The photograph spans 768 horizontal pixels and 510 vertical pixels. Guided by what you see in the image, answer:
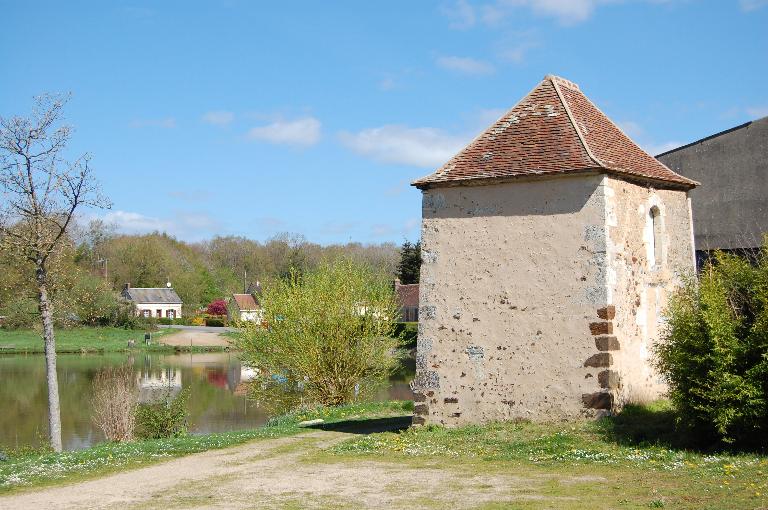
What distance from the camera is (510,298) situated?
12.6 meters

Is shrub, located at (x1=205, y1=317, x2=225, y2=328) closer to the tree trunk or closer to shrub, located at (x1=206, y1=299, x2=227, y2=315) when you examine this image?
shrub, located at (x1=206, y1=299, x2=227, y2=315)

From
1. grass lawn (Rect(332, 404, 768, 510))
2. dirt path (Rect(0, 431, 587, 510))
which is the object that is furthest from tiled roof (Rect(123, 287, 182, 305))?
dirt path (Rect(0, 431, 587, 510))

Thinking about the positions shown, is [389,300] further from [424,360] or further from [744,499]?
[744,499]

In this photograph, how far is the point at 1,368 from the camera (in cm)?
4028

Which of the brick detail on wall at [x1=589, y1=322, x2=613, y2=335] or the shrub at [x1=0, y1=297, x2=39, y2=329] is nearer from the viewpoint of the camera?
the brick detail on wall at [x1=589, y1=322, x2=613, y2=335]

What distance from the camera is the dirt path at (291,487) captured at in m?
8.53

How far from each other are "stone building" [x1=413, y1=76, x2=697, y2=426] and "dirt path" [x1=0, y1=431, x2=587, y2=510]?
8.06 feet

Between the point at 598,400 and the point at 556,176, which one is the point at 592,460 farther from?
the point at 556,176

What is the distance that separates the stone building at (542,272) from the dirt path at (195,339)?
4450 centimetres

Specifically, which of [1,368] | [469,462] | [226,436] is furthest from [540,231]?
[1,368]

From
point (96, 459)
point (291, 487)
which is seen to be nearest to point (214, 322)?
point (96, 459)

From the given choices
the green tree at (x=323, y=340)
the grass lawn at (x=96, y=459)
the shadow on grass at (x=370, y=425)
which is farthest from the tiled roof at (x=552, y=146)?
the green tree at (x=323, y=340)

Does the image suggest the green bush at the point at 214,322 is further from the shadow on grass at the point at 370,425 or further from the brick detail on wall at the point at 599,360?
the brick detail on wall at the point at 599,360

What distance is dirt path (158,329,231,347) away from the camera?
56.6 m
